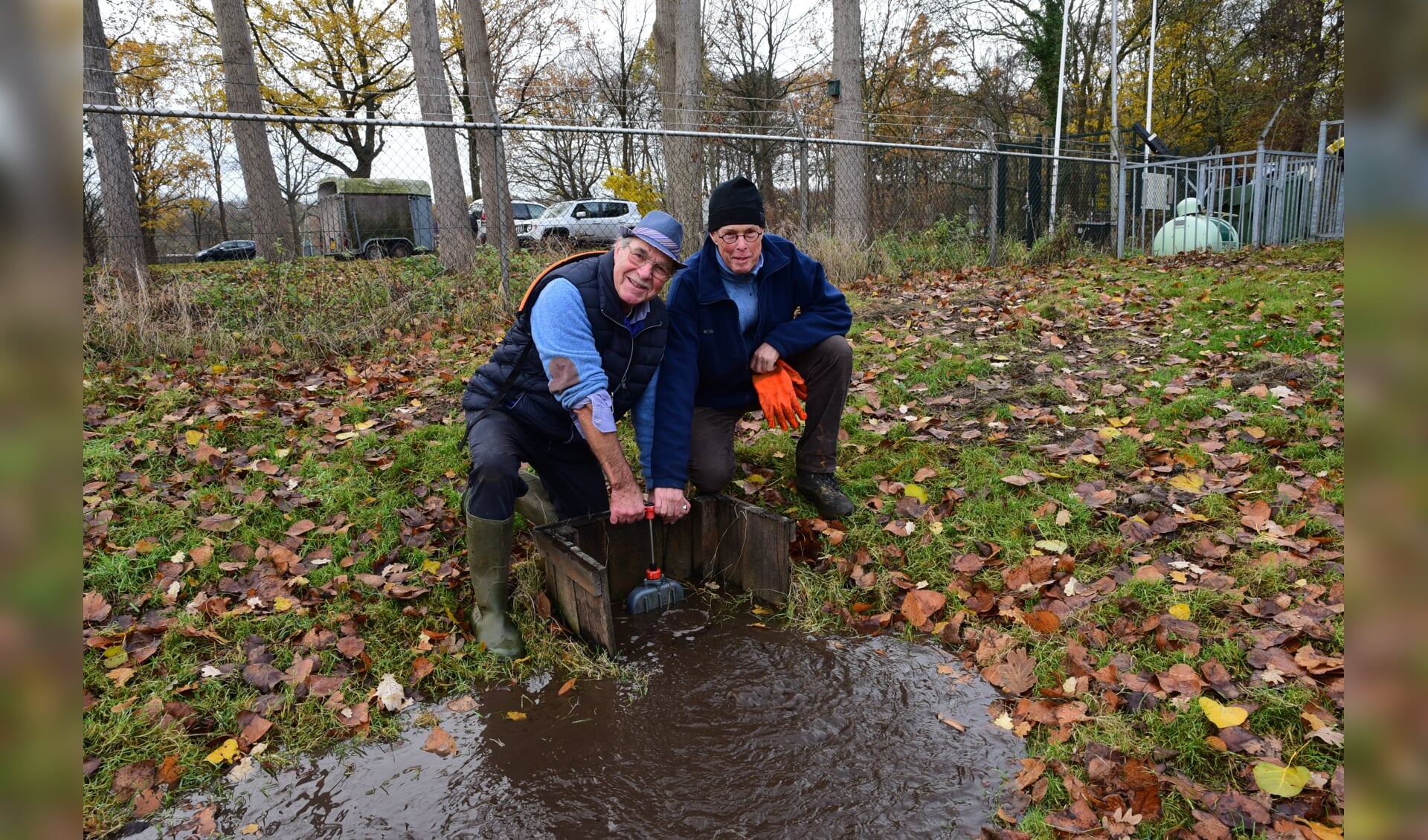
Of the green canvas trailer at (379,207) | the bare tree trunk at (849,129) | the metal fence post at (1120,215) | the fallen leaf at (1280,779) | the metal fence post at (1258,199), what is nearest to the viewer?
the fallen leaf at (1280,779)

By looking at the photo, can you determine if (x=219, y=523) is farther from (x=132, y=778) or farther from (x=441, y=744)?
(x=441, y=744)

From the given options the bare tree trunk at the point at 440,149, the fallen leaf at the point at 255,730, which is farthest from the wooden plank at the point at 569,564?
the bare tree trunk at the point at 440,149

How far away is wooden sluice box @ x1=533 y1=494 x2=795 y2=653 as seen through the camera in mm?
3271

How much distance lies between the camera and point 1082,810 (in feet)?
7.61

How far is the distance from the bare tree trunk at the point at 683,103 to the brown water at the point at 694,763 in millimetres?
7584

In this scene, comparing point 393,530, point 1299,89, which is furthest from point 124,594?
point 1299,89

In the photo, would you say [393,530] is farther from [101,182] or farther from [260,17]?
[260,17]

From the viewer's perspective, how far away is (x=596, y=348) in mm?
3434

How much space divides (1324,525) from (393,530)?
4.18 m

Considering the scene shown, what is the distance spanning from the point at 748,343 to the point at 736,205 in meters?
0.68

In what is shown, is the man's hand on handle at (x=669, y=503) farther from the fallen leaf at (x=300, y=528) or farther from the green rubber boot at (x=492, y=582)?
the fallen leaf at (x=300, y=528)

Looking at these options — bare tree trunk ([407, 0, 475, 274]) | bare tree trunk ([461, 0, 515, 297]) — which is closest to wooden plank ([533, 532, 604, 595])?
bare tree trunk ([461, 0, 515, 297])

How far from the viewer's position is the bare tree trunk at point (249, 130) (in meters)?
10.0

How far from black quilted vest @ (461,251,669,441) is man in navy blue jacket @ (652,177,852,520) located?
8.0 inches
